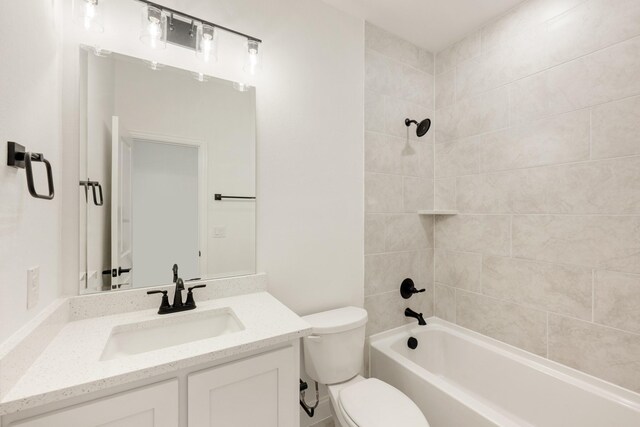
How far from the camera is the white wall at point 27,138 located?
29.2 inches

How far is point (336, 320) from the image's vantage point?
5.12ft

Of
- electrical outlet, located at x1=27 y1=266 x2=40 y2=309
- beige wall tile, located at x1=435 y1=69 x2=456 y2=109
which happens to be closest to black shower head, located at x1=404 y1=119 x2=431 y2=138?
beige wall tile, located at x1=435 y1=69 x2=456 y2=109

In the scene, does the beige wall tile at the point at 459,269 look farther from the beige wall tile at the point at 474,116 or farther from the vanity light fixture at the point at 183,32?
the vanity light fixture at the point at 183,32

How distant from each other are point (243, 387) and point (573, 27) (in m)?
2.32

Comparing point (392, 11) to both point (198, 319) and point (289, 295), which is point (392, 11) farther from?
point (198, 319)

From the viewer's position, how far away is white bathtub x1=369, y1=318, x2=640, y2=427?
52.8 inches

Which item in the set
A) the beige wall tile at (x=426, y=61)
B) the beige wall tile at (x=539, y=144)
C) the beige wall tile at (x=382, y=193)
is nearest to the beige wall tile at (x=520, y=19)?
the beige wall tile at (x=426, y=61)

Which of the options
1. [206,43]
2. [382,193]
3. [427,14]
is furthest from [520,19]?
[206,43]

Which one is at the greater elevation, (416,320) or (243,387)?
(243,387)

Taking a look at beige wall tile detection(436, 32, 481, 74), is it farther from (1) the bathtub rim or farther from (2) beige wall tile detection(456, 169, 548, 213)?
(1) the bathtub rim

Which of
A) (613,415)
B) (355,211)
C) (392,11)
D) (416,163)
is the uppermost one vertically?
(392,11)

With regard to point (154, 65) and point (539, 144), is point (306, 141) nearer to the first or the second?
point (154, 65)

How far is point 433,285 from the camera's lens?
2266 millimetres

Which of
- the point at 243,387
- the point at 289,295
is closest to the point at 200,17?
the point at 289,295
